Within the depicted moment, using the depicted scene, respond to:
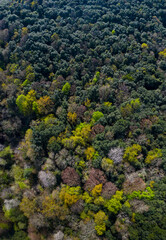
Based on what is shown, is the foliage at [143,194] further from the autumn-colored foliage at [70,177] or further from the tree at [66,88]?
the tree at [66,88]

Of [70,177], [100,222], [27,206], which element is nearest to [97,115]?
[70,177]

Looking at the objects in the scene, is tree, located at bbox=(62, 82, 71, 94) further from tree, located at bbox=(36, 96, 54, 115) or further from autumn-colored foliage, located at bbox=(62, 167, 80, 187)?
autumn-colored foliage, located at bbox=(62, 167, 80, 187)

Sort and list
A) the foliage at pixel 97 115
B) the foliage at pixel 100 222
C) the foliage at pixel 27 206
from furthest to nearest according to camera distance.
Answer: the foliage at pixel 97 115 < the foliage at pixel 27 206 < the foliage at pixel 100 222

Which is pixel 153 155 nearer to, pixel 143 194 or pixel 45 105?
pixel 143 194

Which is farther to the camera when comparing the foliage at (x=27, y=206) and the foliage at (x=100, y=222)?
the foliage at (x=27, y=206)

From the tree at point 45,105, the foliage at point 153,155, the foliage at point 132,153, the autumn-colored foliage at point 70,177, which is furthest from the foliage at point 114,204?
the tree at point 45,105

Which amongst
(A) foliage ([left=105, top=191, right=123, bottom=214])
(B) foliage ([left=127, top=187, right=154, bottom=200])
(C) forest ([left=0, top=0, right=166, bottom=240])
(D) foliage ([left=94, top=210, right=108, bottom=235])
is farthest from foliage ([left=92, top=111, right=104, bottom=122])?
(D) foliage ([left=94, top=210, right=108, bottom=235])

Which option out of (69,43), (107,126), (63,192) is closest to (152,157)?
(107,126)

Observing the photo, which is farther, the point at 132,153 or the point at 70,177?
the point at 70,177

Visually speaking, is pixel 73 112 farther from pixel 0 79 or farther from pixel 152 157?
pixel 0 79

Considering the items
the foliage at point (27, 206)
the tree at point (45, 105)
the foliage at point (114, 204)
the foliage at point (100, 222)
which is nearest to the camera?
the foliage at point (100, 222)
